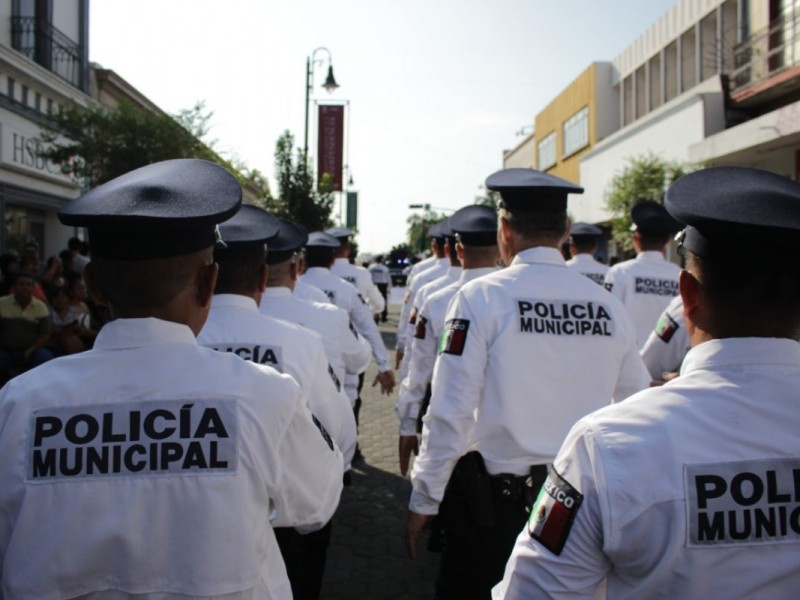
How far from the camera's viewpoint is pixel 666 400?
5.81 feet

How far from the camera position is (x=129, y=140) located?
577 inches

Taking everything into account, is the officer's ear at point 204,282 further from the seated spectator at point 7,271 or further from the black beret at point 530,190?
the seated spectator at point 7,271

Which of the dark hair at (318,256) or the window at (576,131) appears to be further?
the window at (576,131)

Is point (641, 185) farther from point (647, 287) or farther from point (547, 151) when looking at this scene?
point (547, 151)

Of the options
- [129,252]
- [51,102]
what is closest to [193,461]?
[129,252]

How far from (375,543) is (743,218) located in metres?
4.56

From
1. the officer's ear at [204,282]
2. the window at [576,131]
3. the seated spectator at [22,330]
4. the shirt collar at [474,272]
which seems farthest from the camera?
the window at [576,131]

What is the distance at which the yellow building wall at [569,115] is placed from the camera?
36.6 meters

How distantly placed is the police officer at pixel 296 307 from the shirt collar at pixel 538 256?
5.40ft

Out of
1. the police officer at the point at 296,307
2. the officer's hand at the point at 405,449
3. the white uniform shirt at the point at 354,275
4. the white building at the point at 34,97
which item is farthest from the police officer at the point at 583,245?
the white building at the point at 34,97

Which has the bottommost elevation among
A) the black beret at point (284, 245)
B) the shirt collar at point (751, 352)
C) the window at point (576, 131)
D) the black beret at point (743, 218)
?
the shirt collar at point (751, 352)

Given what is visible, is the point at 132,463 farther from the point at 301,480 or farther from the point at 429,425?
the point at 429,425

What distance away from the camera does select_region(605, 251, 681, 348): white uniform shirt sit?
23.2 ft

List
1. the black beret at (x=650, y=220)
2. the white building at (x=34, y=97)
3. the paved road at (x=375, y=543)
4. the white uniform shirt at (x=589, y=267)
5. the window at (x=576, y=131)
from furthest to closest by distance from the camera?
1. the window at (x=576, y=131)
2. the white building at (x=34, y=97)
3. the white uniform shirt at (x=589, y=267)
4. the black beret at (x=650, y=220)
5. the paved road at (x=375, y=543)
